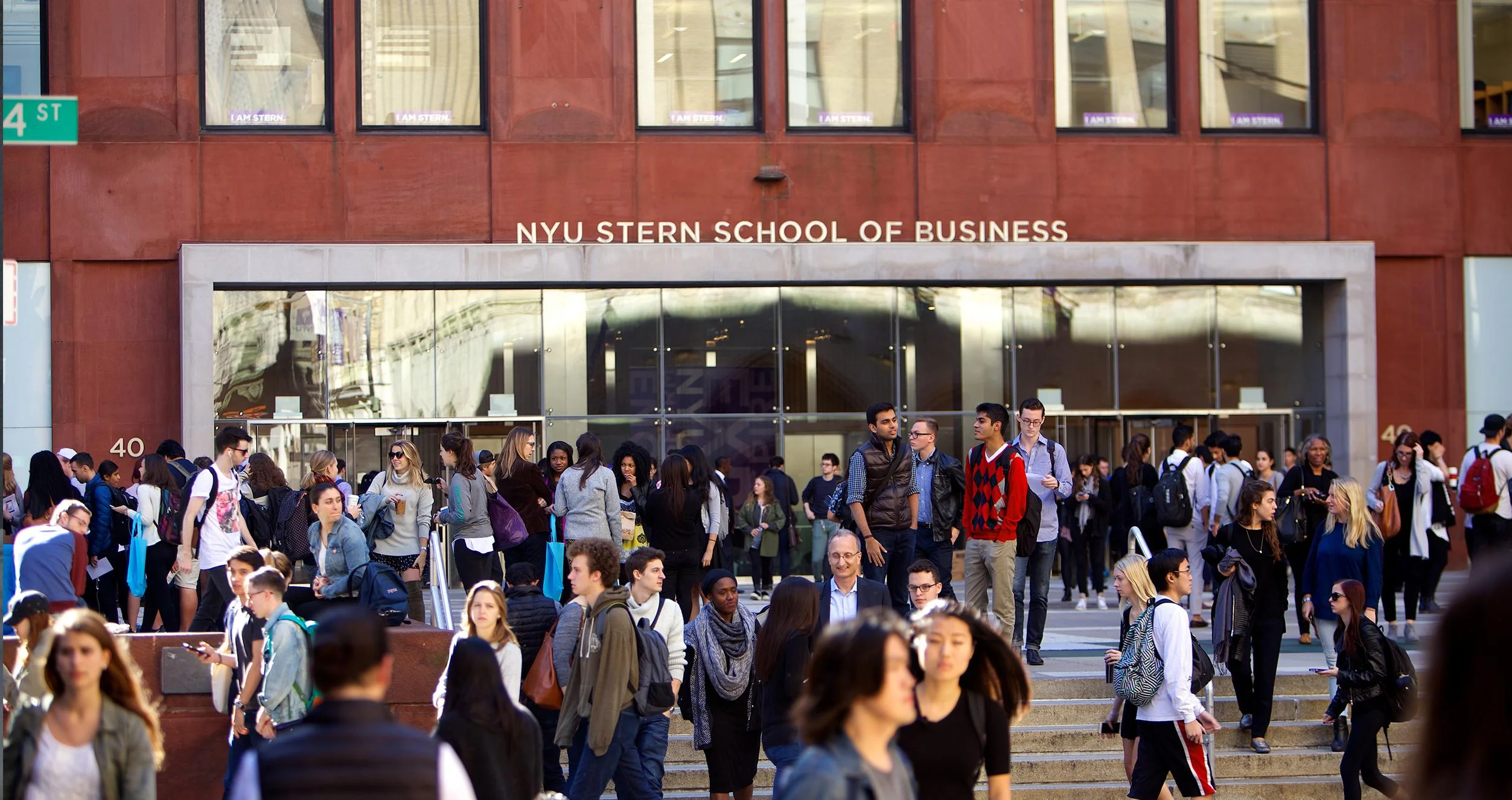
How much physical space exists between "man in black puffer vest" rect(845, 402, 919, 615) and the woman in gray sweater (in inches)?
123

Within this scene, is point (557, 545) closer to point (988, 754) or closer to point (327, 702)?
point (988, 754)

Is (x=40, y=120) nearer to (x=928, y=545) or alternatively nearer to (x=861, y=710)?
(x=861, y=710)

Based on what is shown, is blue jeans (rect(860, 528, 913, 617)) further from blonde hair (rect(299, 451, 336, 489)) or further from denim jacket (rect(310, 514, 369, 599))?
blonde hair (rect(299, 451, 336, 489))

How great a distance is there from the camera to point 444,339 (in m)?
21.0

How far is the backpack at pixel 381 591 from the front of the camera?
11102mm

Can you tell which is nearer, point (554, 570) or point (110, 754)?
point (110, 754)

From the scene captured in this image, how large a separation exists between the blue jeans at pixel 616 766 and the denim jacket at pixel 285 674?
1655 millimetres

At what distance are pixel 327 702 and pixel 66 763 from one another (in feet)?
6.36

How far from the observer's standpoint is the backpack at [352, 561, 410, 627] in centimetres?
1110

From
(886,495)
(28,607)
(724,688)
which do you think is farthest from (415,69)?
(28,607)

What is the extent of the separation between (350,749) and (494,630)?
421 centimetres

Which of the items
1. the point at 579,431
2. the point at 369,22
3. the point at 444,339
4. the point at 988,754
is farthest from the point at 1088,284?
the point at 988,754

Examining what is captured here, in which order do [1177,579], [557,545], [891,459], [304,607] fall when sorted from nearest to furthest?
1. [1177,579]
2. [304,607]
3. [891,459]
4. [557,545]

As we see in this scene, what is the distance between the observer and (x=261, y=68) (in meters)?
20.9
